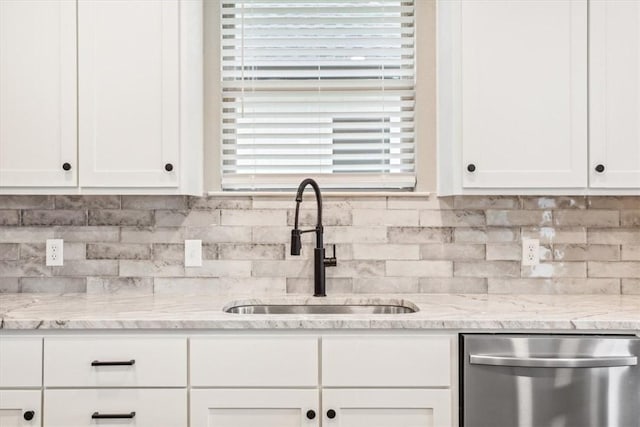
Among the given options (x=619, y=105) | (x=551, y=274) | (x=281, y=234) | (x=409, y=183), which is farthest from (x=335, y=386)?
(x=619, y=105)

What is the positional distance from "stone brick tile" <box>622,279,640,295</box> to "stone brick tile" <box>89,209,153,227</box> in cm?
217

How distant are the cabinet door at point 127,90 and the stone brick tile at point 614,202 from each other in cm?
185

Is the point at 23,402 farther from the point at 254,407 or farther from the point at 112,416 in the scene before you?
the point at 254,407

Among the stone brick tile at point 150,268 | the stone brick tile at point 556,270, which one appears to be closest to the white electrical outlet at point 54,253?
the stone brick tile at point 150,268

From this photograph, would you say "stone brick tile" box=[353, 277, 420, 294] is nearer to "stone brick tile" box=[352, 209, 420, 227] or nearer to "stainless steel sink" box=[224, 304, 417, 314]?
"stainless steel sink" box=[224, 304, 417, 314]

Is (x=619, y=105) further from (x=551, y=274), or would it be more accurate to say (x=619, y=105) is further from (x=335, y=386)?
(x=335, y=386)

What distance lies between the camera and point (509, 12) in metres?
2.03

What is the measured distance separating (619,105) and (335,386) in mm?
1535

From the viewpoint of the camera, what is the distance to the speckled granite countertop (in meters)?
1.72

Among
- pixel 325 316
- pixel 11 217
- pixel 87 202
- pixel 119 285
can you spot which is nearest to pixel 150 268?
pixel 119 285

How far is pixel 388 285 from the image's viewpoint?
7.68 ft

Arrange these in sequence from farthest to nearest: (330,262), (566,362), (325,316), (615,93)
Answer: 1. (330,262)
2. (615,93)
3. (325,316)
4. (566,362)

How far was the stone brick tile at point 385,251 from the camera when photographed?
2346mm

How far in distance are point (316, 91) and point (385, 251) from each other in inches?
31.7
